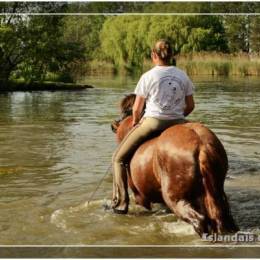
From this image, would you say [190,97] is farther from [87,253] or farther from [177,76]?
[87,253]

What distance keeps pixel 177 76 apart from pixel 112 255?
1.92 metres

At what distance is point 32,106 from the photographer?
20.0 meters

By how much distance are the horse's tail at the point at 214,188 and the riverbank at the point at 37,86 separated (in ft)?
58.5

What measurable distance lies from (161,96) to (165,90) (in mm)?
73

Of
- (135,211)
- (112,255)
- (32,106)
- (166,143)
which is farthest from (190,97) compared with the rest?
(32,106)

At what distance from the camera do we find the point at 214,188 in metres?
4.91

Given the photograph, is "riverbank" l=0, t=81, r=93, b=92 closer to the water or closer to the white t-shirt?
the water

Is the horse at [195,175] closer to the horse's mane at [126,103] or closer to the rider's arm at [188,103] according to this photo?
the rider's arm at [188,103]

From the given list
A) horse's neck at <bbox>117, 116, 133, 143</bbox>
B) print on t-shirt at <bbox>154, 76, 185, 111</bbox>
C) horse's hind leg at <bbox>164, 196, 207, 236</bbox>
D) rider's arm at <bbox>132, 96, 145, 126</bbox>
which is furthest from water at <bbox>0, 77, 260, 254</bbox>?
print on t-shirt at <bbox>154, 76, 185, 111</bbox>

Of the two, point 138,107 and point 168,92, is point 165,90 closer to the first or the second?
point 168,92

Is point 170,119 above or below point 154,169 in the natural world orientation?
above

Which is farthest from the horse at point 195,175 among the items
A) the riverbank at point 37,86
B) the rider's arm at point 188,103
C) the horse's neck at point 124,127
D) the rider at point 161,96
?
the riverbank at point 37,86

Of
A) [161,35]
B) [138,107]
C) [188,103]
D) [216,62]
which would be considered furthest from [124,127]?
[216,62]

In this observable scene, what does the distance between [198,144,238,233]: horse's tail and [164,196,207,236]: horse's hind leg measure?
81 millimetres
